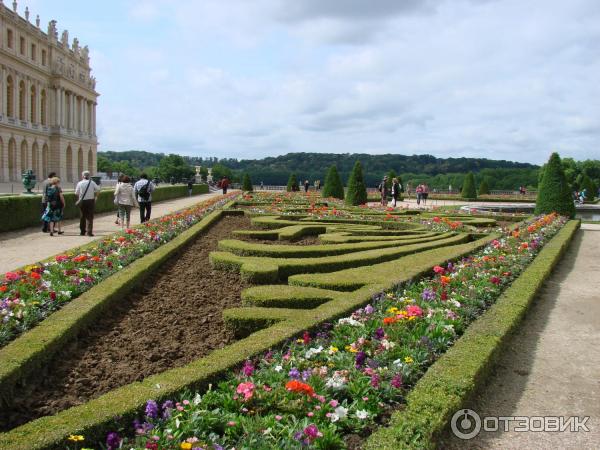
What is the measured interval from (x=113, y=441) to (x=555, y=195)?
1762 cm

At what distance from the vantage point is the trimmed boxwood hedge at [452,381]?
2.97m

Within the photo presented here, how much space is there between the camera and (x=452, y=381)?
11.9 feet

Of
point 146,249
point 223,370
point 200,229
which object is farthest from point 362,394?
point 200,229

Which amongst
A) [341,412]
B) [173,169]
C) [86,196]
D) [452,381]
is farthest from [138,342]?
[173,169]

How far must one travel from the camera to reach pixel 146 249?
908 cm

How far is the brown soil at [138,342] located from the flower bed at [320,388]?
3.12 feet

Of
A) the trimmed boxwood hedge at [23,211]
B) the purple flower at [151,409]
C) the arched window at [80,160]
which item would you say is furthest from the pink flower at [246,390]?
the arched window at [80,160]

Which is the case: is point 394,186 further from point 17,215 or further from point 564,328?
point 564,328

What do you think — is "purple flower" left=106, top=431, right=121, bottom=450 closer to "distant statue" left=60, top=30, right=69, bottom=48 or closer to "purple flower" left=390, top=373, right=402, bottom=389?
"purple flower" left=390, top=373, right=402, bottom=389

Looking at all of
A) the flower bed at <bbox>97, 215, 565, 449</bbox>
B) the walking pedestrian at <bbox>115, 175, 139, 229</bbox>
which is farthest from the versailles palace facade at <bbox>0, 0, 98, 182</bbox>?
the flower bed at <bbox>97, 215, 565, 449</bbox>

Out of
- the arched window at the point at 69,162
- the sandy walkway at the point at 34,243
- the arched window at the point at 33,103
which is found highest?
the arched window at the point at 33,103

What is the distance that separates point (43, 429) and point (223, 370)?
1.16m

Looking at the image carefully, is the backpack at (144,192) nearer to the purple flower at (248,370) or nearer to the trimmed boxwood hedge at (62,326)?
the trimmed boxwood hedge at (62,326)

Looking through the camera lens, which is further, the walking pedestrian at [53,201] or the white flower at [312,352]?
the walking pedestrian at [53,201]
